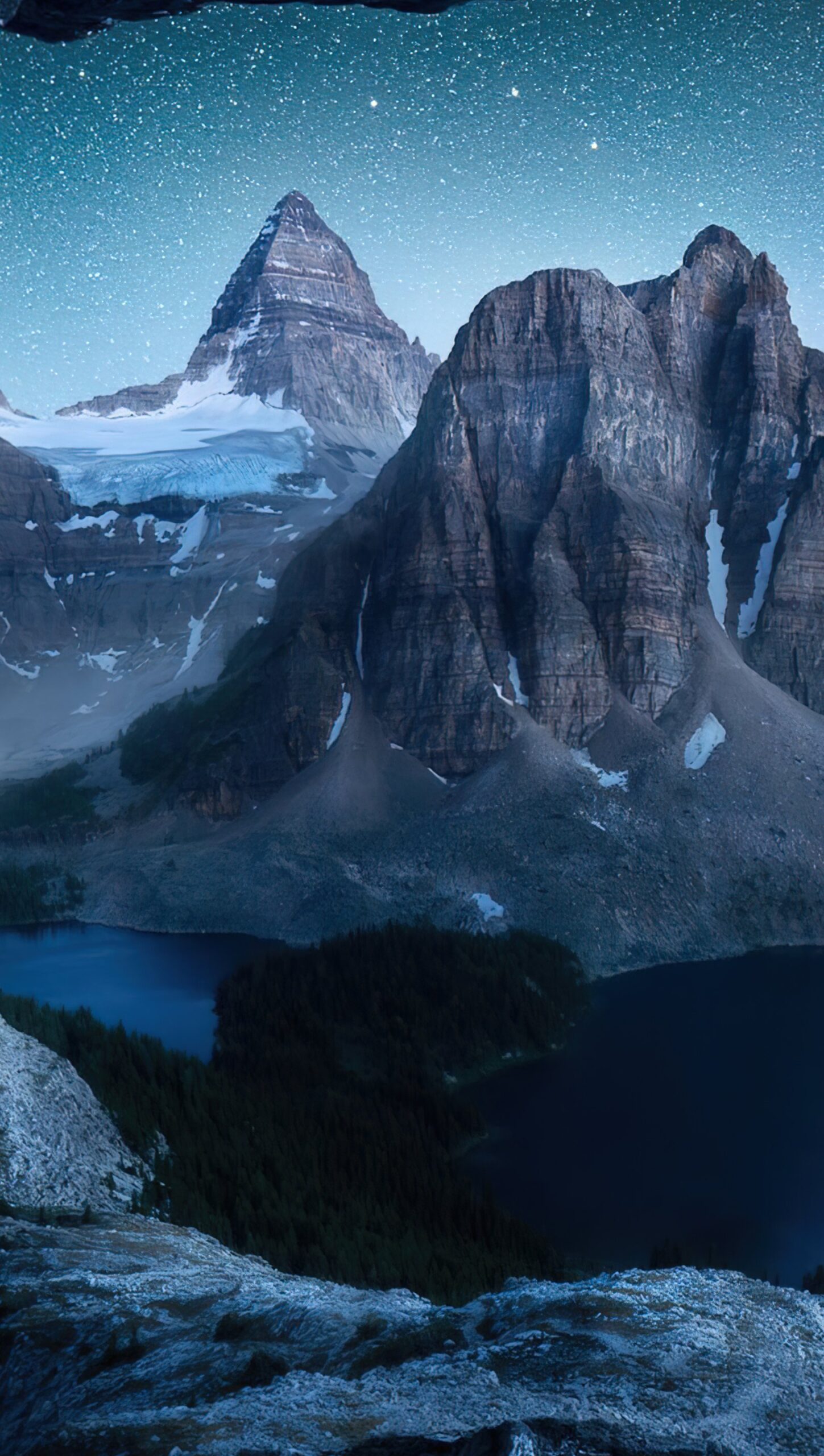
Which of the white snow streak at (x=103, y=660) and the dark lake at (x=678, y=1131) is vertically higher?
the white snow streak at (x=103, y=660)

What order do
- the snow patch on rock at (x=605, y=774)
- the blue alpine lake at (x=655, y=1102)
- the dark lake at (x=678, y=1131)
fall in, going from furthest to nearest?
1. the snow patch on rock at (x=605, y=774)
2. the blue alpine lake at (x=655, y=1102)
3. the dark lake at (x=678, y=1131)

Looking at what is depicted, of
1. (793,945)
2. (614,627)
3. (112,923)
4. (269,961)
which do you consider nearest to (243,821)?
(112,923)

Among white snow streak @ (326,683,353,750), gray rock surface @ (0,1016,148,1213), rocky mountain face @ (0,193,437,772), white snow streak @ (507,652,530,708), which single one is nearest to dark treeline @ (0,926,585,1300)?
gray rock surface @ (0,1016,148,1213)

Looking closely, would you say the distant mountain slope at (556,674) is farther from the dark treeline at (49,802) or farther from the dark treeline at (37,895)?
the dark treeline at (49,802)

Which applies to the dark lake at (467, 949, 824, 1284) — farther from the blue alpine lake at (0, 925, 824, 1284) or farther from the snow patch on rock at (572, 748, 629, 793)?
the snow patch on rock at (572, 748, 629, 793)

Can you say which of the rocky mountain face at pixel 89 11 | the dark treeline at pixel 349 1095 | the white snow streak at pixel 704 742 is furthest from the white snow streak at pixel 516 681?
the rocky mountain face at pixel 89 11

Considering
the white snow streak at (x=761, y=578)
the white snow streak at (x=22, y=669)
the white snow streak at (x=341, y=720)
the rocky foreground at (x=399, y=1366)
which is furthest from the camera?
the white snow streak at (x=22, y=669)
